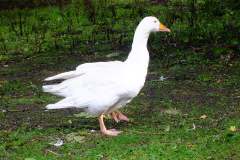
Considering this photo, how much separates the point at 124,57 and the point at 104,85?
5.58 metres

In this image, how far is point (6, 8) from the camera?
20.4m

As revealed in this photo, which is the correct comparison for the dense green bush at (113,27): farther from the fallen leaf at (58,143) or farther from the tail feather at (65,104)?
the fallen leaf at (58,143)

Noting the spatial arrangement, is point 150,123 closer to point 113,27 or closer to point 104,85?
point 104,85

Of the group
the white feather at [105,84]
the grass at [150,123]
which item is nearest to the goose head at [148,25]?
the white feather at [105,84]

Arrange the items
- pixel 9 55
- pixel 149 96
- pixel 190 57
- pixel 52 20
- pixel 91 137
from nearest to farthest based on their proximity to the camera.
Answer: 1. pixel 91 137
2. pixel 149 96
3. pixel 190 57
4. pixel 9 55
5. pixel 52 20

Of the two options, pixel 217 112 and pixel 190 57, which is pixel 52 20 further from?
pixel 217 112

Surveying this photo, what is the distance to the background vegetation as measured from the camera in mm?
7488

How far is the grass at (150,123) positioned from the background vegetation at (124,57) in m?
0.01

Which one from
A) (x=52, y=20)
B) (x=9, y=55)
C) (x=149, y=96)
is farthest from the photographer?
(x=52, y=20)

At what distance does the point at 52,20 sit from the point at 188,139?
36.5 ft

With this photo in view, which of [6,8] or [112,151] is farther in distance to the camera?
[6,8]

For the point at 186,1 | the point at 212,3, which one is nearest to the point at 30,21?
the point at 186,1

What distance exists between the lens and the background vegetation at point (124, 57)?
7488mm

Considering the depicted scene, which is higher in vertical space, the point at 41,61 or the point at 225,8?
the point at 225,8
